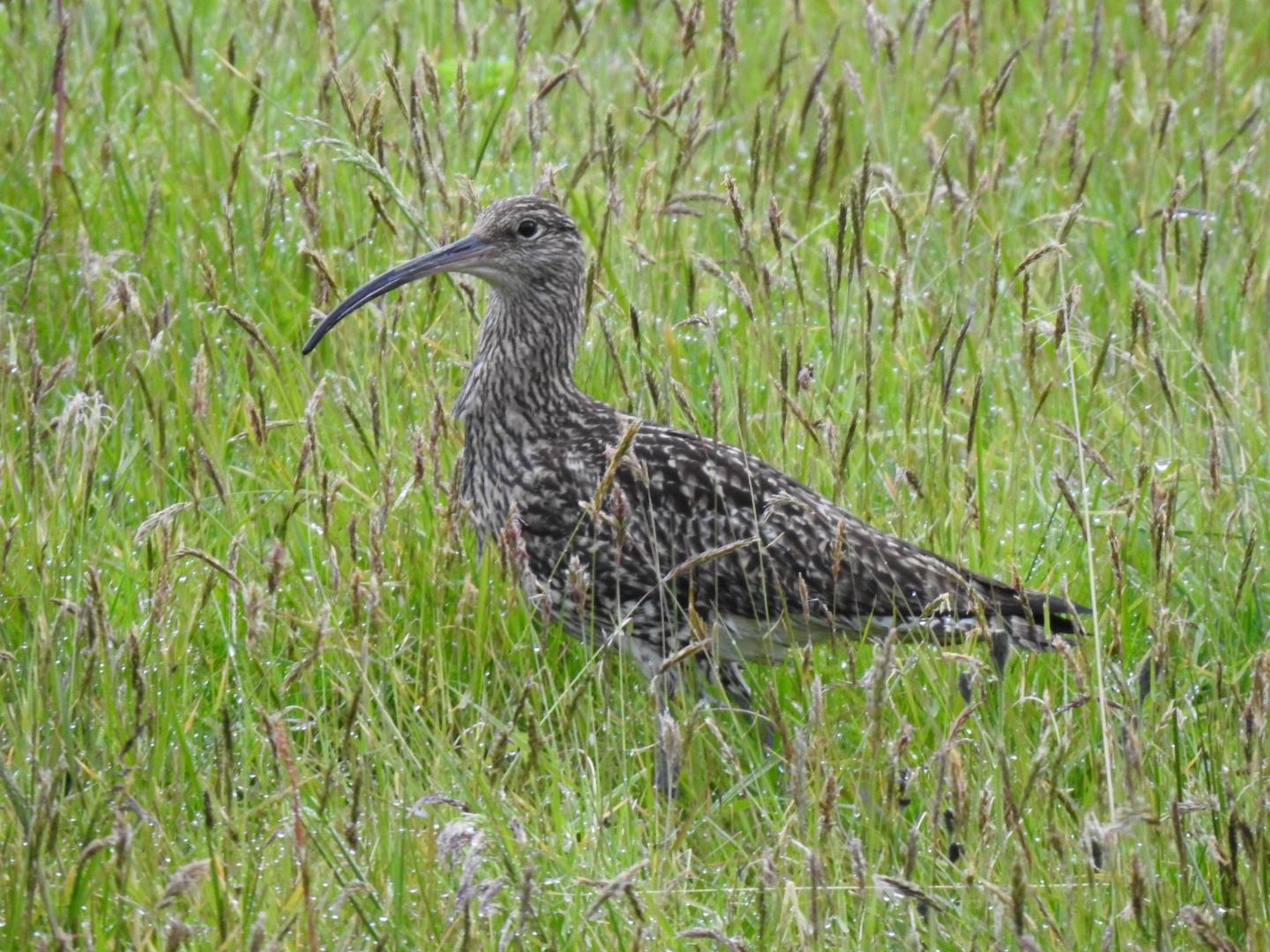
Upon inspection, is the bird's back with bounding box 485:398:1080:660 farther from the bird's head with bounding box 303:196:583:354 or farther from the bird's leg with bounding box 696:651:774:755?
the bird's head with bounding box 303:196:583:354

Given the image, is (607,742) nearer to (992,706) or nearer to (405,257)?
(992,706)

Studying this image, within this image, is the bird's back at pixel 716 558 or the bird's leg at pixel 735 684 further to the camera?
the bird's leg at pixel 735 684

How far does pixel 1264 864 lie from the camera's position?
3.27m

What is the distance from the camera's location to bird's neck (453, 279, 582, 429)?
15.9 feet

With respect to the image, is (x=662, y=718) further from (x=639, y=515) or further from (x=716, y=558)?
(x=639, y=515)

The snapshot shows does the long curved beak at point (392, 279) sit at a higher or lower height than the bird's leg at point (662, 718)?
higher

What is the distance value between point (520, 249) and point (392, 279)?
47 centimetres

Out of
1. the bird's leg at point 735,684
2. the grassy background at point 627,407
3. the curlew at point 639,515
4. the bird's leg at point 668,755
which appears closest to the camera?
the bird's leg at point 668,755

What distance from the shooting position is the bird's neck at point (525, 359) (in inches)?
191

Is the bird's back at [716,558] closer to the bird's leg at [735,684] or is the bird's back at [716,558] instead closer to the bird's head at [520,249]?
the bird's leg at [735,684]

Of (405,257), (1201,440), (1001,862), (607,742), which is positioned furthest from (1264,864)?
(405,257)

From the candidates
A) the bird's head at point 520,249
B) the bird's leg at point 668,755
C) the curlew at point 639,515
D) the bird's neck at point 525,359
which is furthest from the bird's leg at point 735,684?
the bird's head at point 520,249

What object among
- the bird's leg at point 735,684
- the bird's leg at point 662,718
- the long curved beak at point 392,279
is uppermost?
the long curved beak at point 392,279

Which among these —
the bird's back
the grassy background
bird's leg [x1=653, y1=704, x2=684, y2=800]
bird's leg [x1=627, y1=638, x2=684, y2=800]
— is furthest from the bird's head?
bird's leg [x1=653, y1=704, x2=684, y2=800]
